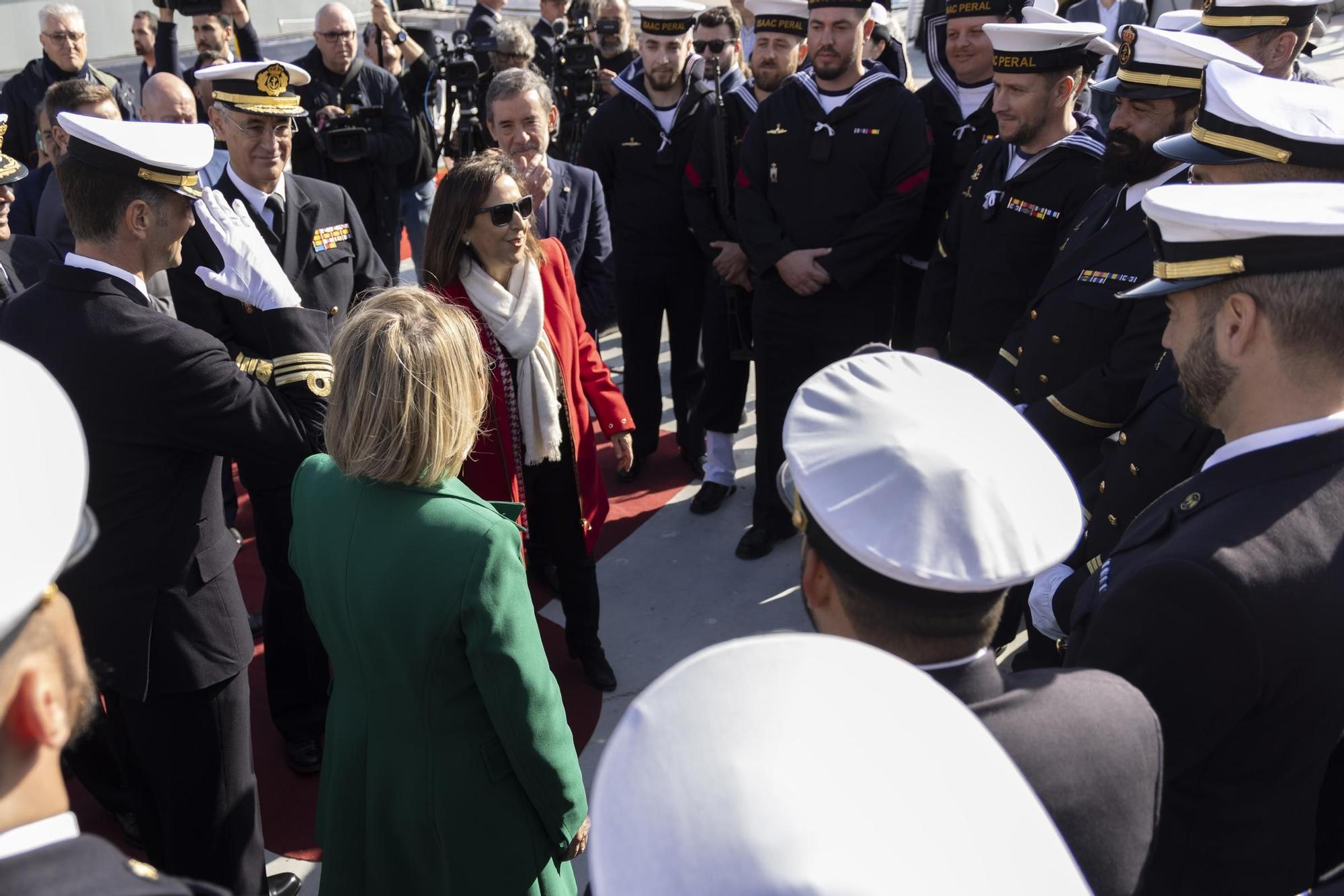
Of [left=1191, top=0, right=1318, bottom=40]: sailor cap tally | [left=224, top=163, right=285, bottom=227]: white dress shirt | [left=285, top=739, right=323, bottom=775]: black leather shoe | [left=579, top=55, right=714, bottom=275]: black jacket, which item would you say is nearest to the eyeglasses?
[left=224, top=163, right=285, bottom=227]: white dress shirt

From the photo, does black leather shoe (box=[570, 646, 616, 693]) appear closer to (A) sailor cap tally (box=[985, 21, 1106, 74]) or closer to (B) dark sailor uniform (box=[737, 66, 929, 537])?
(B) dark sailor uniform (box=[737, 66, 929, 537])

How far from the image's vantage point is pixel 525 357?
3139 millimetres

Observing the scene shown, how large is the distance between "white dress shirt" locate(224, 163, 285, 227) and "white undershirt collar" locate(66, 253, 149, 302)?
3.55 feet

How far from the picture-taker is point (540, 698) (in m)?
2.01

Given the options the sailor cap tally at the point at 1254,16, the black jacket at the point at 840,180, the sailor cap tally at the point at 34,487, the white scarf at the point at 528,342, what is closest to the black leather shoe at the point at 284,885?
the white scarf at the point at 528,342

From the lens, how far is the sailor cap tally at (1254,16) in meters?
3.64

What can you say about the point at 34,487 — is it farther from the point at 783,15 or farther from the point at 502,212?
the point at 783,15

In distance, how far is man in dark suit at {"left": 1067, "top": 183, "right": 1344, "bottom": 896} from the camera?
157cm

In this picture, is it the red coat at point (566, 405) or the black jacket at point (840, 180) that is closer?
the red coat at point (566, 405)

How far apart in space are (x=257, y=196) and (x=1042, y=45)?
2526 millimetres

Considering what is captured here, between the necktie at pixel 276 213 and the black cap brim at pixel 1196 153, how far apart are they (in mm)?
2511

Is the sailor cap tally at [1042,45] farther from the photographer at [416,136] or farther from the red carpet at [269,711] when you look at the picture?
the photographer at [416,136]

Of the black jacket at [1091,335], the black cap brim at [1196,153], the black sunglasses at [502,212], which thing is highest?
the black cap brim at [1196,153]

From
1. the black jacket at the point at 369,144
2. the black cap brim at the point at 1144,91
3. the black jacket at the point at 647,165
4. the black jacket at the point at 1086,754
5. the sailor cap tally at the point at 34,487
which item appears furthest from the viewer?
the black jacket at the point at 369,144
